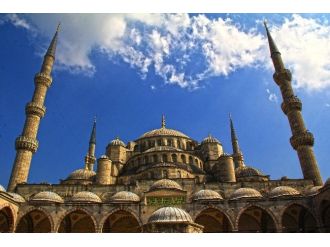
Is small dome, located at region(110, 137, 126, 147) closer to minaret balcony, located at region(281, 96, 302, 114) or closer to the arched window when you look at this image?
the arched window

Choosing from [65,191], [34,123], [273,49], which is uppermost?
[273,49]

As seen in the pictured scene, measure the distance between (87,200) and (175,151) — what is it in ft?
43.0

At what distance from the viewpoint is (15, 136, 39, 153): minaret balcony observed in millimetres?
29844

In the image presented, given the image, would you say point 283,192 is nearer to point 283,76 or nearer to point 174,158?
point 174,158

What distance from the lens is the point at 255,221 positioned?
993 inches

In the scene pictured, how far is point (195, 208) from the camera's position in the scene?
75.6 feet

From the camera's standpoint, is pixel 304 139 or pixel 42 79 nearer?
pixel 304 139

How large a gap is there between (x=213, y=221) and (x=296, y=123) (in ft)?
47.1

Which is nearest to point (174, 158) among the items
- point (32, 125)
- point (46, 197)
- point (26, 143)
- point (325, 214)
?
point (46, 197)

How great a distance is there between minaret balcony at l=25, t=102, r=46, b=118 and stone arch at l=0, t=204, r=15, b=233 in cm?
1264

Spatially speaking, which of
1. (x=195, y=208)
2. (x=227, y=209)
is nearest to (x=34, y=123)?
(x=195, y=208)

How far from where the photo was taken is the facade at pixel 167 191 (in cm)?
2266

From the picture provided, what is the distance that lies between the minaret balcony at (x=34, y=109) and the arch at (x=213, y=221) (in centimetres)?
2004

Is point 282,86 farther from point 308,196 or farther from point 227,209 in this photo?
point 227,209
